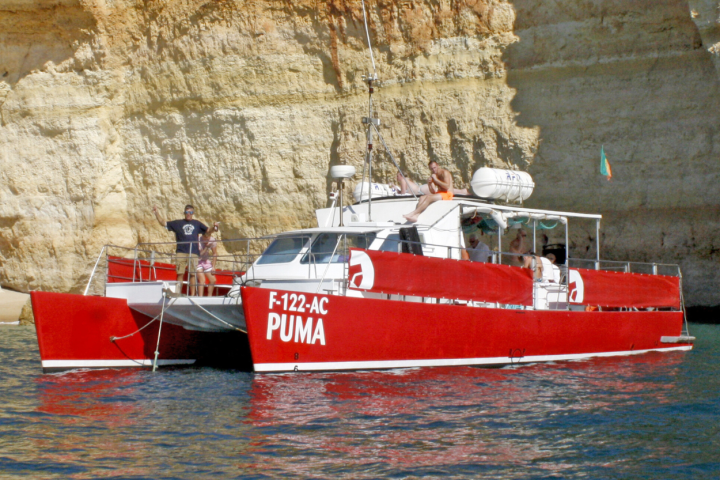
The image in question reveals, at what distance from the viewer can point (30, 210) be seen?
77.9 ft

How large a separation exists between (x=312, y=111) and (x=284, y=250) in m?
12.7

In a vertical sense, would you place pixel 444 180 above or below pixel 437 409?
above

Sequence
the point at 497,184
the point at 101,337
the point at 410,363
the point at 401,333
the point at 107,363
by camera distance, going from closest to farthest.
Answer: the point at 401,333 → the point at 410,363 → the point at 101,337 → the point at 107,363 → the point at 497,184

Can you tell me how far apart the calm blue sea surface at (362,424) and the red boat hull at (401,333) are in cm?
23

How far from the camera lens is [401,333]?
34.3 ft

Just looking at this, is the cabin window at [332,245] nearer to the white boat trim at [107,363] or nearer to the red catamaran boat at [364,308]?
the red catamaran boat at [364,308]

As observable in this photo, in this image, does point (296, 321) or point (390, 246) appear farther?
point (390, 246)

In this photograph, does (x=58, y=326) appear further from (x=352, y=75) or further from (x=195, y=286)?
(x=352, y=75)

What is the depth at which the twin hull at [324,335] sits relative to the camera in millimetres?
9688

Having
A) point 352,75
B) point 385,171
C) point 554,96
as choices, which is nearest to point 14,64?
point 352,75

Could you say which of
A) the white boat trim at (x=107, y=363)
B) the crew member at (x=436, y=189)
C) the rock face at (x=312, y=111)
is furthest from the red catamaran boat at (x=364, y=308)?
the rock face at (x=312, y=111)

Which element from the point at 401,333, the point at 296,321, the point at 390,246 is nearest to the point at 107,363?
the point at 296,321

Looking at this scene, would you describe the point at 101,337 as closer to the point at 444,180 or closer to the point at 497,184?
the point at 444,180

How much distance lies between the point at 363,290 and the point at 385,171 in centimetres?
1228
